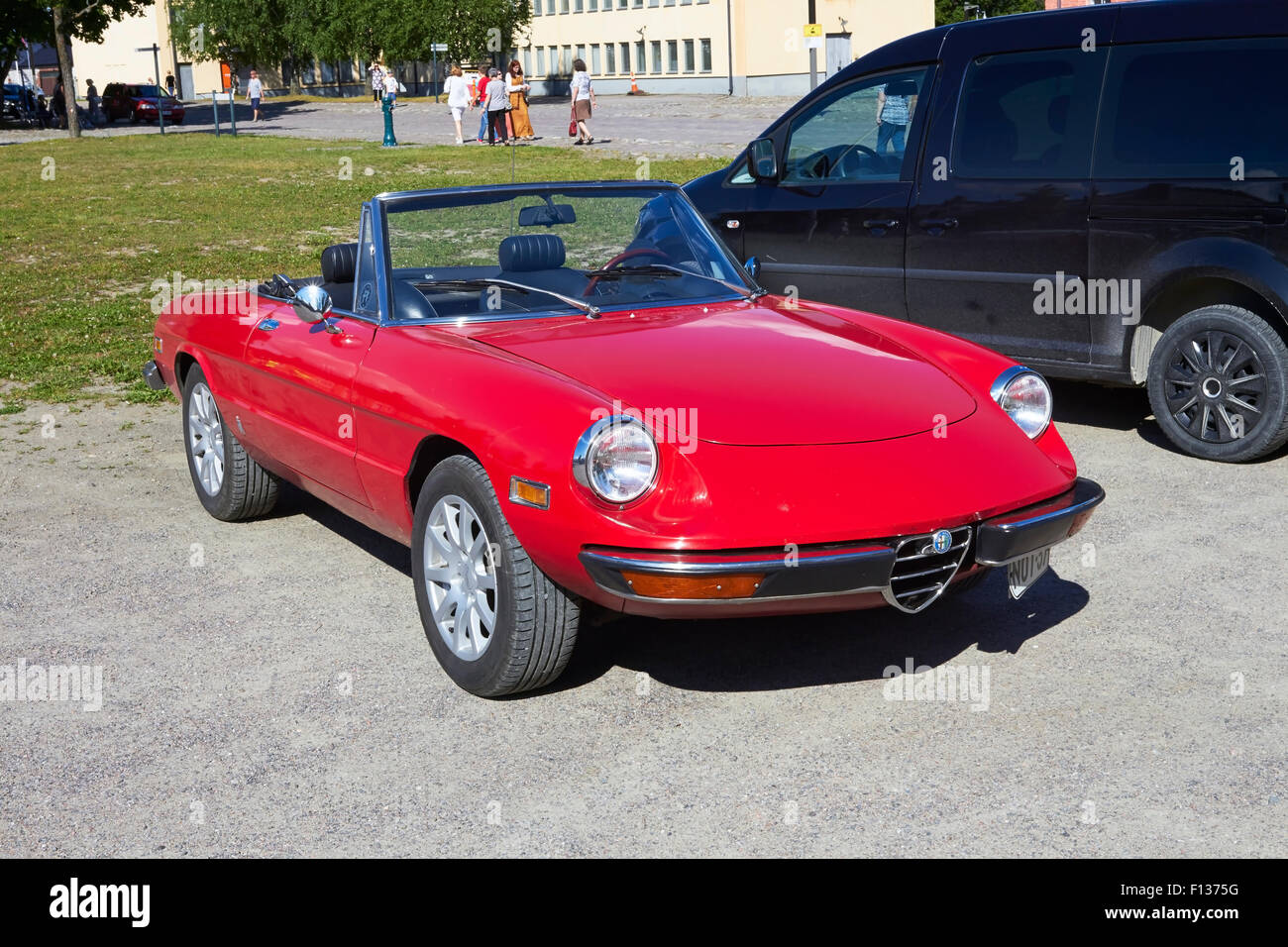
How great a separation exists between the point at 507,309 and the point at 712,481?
4.84 feet

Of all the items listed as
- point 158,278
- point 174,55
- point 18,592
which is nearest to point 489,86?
point 158,278

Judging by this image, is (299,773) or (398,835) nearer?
(398,835)

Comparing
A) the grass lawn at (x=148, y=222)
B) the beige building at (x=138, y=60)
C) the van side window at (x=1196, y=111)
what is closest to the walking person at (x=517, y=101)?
the grass lawn at (x=148, y=222)

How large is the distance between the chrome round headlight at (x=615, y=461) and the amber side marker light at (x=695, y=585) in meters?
0.22

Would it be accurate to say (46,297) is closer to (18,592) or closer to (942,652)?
(18,592)

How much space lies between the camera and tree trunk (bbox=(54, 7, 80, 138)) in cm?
4328

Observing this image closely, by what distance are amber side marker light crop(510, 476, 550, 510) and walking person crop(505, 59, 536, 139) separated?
30.3 metres

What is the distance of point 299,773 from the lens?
3.97m

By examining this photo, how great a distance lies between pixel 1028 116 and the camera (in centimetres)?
774

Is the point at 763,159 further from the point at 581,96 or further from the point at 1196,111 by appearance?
the point at 581,96

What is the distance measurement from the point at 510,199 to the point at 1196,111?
3550 millimetres

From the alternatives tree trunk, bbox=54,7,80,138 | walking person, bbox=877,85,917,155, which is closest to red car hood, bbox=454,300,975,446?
walking person, bbox=877,85,917,155
